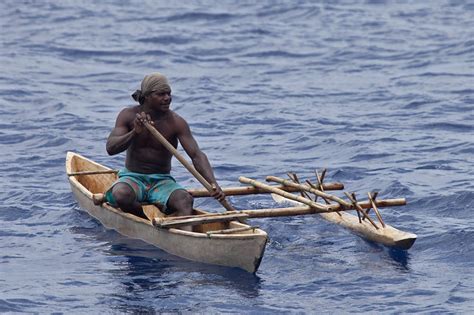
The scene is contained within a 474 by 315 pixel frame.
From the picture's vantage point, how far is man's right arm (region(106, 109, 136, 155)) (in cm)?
1283

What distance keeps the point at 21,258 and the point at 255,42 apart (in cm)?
1499

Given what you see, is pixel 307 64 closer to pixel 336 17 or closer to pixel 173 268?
pixel 336 17

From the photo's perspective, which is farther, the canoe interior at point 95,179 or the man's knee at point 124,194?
the canoe interior at point 95,179

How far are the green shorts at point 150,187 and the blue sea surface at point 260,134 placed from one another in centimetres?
49

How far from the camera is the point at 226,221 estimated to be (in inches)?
494

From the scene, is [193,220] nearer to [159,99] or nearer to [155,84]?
[159,99]

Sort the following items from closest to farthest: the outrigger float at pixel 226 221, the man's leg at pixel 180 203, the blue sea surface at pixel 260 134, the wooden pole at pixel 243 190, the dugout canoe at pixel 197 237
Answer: the blue sea surface at pixel 260 134 → the dugout canoe at pixel 197 237 → the outrigger float at pixel 226 221 → the man's leg at pixel 180 203 → the wooden pole at pixel 243 190

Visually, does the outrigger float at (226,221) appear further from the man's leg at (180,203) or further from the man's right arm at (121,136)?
the man's right arm at (121,136)

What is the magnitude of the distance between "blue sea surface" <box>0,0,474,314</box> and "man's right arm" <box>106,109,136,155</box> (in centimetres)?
106

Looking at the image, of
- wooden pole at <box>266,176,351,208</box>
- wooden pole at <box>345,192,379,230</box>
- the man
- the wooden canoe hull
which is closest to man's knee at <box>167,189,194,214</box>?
the man

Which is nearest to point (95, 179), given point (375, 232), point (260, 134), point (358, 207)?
point (358, 207)

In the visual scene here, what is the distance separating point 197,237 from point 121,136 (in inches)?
58.9

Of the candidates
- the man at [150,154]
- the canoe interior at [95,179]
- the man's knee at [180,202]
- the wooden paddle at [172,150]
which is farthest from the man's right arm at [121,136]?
the canoe interior at [95,179]

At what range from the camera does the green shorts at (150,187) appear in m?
13.1
